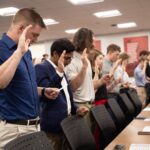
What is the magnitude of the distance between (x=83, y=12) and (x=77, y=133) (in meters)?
6.14

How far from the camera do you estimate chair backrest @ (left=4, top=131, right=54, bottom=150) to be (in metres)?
1.42

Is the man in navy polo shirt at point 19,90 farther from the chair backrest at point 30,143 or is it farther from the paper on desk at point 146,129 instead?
the paper on desk at point 146,129

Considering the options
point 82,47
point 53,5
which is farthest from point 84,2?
point 82,47

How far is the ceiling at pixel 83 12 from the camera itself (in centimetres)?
688

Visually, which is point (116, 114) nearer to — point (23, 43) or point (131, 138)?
point (131, 138)

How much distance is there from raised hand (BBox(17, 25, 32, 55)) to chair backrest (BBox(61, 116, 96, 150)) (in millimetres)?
516

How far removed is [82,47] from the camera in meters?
3.08

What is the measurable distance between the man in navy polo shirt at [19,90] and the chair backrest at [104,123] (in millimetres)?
731

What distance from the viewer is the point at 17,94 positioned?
1.91 m

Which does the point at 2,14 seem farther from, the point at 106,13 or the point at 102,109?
the point at 102,109

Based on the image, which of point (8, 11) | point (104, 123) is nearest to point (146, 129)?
point (104, 123)

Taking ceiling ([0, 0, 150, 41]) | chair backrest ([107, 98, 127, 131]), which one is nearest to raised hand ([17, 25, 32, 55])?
chair backrest ([107, 98, 127, 131])

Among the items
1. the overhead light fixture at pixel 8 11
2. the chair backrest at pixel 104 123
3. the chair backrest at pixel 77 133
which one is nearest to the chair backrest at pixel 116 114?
the chair backrest at pixel 104 123

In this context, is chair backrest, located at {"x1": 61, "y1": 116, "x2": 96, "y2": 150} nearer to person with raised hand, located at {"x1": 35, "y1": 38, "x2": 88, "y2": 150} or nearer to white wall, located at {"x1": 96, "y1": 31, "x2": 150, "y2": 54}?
person with raised hand, located at {"x1": 35, "y1": 38, "x2": 88, "y2": 150}
